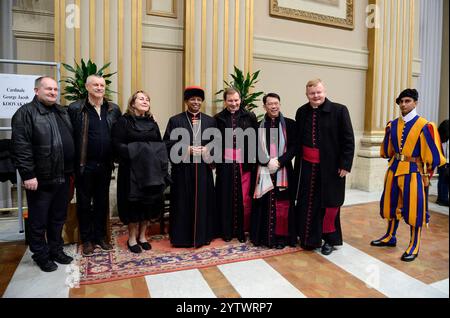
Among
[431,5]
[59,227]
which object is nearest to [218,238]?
[59,227]

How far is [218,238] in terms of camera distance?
3416 mm

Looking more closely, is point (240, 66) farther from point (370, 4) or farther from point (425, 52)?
point (425, 52)

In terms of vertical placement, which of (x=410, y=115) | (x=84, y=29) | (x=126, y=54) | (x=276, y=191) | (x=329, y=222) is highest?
(x=84, y=29)

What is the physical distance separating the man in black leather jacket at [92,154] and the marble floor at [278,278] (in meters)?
0.35

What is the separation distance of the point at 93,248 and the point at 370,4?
579cm

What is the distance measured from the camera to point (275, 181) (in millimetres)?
3107

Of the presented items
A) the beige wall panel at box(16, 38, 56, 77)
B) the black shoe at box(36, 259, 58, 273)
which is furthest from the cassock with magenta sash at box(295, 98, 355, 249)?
the beige wall panel at box(16, 38, 56, 77)

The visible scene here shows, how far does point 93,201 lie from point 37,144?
0.72 meters

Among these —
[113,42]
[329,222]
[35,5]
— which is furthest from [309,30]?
[35,5]

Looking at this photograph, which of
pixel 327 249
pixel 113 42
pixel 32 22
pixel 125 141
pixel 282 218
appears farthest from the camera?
pixel 113 42

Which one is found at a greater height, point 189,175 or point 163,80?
point 163,80

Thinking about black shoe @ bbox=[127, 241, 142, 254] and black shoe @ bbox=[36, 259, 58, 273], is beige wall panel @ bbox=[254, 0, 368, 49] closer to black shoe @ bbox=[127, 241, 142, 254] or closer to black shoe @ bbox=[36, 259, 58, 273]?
black shoe @ bbox=[127, 241, 142, 254]

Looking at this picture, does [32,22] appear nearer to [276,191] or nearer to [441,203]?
[276,191]
